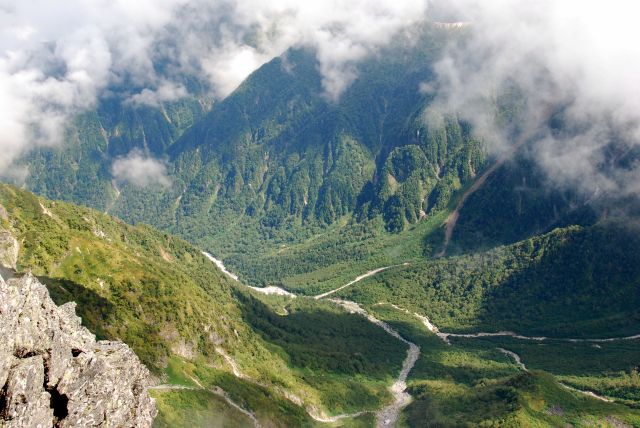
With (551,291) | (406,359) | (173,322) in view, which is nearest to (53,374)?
(173,322)

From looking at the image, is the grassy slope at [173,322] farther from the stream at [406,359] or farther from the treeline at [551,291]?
the treeline at [551,291]

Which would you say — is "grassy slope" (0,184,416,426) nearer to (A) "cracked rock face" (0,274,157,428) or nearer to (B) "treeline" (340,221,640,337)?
(A) "cracked rock face" (0,274,157,428)

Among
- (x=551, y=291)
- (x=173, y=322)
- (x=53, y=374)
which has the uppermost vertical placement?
(x=173, y=322)

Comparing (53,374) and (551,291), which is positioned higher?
(53,374)

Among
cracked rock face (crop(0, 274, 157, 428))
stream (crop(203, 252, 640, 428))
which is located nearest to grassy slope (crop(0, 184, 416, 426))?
stream (crop(203, 252, 640, 428))

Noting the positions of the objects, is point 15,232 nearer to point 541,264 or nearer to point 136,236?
point 136,236

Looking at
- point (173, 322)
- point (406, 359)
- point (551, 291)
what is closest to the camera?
point (173, 322)

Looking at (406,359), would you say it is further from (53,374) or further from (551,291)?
(53,374)

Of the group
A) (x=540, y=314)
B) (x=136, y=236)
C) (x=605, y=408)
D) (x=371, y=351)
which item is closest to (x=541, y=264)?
(x=540, y=314)

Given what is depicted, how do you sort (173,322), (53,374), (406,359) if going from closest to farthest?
1. (53,374)
2. (173,322)
3. (406,359)
